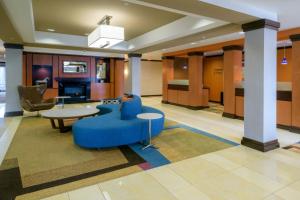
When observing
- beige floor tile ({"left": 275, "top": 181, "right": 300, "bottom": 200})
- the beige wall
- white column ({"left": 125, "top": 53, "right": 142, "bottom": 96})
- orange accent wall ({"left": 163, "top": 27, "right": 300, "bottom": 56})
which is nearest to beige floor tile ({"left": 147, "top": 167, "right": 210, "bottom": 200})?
beige floor tile ({"left": 275, "top": 181, "right": 300, "bottom": 200})

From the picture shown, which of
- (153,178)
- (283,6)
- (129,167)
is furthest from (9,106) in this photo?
(283,6)

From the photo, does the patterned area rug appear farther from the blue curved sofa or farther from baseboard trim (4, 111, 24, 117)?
baseboard trim (4, 111, 24, 117)

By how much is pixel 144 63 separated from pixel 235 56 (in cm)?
812

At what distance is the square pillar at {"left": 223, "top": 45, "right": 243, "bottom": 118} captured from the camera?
698 centimetres

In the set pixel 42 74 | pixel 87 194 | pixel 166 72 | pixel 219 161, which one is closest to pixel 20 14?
pixel 87 194

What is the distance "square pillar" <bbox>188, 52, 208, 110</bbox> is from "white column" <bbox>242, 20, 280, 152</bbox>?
15.5ft

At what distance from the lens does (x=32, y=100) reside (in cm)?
731

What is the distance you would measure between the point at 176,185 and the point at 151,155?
1060mm

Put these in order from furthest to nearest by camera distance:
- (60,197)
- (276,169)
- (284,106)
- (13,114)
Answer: (13,114) < (284,106) < (276,169) < (60,197)

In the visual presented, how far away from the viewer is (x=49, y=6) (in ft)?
14.2

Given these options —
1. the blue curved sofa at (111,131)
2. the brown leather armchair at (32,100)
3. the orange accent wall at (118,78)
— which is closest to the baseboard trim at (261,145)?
the blue curved sofa at (111,131)

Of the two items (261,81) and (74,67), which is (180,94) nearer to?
(74,67)

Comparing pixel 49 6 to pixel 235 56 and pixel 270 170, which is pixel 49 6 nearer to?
pixel 270 170

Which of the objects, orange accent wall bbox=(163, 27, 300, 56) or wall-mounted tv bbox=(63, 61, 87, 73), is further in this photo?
wall-mounted tv bbox=(63, 61, 87, 73)
